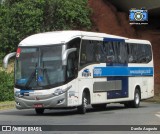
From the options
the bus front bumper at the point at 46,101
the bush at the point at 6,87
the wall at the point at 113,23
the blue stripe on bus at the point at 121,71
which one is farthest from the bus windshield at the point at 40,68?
the wall at the point at 113,23

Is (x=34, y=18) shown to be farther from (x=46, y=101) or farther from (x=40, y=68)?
(x=46, y=101)

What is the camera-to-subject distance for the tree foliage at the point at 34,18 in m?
43.7

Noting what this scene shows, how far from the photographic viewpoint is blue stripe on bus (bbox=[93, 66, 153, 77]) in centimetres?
2597

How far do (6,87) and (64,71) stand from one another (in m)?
12.2

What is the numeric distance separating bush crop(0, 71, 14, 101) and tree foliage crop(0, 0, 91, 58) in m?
8.33

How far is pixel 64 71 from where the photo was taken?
76.1 ft

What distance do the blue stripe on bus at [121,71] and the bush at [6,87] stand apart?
8632 mm

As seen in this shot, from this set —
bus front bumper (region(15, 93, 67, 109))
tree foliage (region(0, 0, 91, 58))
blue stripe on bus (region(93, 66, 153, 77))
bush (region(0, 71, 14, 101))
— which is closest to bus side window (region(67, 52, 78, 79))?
bus front bumper (region(15, 93, 67, 109))

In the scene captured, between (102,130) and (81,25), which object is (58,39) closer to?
(102,130)

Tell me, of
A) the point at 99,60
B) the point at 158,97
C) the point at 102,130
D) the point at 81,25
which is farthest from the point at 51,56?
the point at 81,25

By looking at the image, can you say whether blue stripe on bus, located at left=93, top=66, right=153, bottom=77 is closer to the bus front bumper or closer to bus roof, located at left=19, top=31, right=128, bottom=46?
bus roof, located at left=19, top=31, right=128, bottom=46

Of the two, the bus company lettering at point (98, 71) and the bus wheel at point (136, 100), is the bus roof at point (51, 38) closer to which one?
the bus company lettering at point (98, 71)

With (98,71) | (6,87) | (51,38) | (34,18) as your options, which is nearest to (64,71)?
(51,38)

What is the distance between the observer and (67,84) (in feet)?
76.2
